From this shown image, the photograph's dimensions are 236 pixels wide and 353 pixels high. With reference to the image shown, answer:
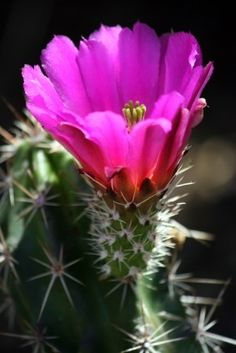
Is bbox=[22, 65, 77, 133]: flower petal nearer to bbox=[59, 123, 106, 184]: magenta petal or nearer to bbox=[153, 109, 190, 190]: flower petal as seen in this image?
bbox=[59, 123, 106, 184]: magenta petal

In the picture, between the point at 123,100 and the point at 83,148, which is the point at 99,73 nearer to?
the point at 123,100

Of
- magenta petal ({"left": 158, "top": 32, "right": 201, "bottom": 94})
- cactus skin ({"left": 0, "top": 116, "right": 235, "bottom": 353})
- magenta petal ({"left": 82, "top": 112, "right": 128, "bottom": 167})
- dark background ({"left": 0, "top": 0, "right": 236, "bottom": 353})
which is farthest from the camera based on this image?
dark background ({"left": 0, "top": 0, "right": 236, "bottom": 353})

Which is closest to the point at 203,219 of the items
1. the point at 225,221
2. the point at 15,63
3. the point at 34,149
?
the point at 225,221

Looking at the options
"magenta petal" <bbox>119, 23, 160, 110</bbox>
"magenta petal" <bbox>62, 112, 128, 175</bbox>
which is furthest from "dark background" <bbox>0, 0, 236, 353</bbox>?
"magenta petal" <bbox>62, 112, 128, 175</bbox>

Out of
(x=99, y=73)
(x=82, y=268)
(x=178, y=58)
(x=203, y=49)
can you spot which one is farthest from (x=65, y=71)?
(x=203, y=49)

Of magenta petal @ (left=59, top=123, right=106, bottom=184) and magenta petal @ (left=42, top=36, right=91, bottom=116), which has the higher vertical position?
magenta petal @ (left=42, top=36, right=91, bottom=116)

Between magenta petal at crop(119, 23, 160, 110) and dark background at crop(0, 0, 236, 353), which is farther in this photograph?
dark background at crop(0, 0, 236, 353)
